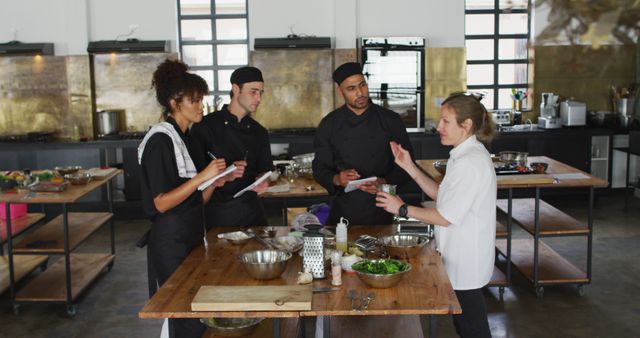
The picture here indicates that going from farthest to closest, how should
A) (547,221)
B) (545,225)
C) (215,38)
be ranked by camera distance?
1. (215,38)
2. (547,221)
3. (545,225)

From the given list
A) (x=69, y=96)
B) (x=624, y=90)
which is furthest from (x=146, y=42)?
(x=624, y=90)

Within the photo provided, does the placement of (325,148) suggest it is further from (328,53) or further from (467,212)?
(328,53)

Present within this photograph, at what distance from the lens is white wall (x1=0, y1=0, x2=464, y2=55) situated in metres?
9.79

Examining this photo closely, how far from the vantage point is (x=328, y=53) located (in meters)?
9.81

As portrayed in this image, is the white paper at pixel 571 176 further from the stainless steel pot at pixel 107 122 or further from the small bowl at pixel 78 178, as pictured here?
the stainless steel pot at pixel 107 122

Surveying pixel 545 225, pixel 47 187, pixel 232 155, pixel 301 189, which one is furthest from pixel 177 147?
pixel 545 225

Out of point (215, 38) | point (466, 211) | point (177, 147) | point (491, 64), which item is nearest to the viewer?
point (466, 211)

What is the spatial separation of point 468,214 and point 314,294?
2.89ft

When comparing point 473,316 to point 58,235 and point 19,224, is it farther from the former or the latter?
point 19,224

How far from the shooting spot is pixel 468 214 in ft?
11.2

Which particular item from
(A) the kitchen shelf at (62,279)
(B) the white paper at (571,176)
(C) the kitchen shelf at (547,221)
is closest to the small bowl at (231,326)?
(A) the kitchen shelf at (62,279)

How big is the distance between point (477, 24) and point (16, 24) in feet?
21.7

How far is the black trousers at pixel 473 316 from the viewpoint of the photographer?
348cm

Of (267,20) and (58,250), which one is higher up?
(267,20)
